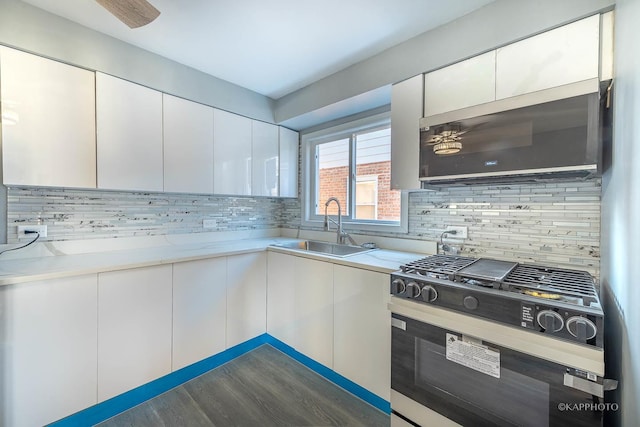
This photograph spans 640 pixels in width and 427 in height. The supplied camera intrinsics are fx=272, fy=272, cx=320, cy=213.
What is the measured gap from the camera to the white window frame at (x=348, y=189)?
219cm

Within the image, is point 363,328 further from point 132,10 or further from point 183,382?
point 132,10

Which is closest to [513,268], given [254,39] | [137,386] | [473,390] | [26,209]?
[473,390]

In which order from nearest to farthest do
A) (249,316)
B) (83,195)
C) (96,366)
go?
(96,366) < (83,195) < (249,316)

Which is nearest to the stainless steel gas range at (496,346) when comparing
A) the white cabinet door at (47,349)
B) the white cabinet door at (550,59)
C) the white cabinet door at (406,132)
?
the white cabinet door at (406,132)

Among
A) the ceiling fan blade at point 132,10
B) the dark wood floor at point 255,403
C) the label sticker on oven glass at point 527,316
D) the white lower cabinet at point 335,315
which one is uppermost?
the ceiling fan blade at point 132,10

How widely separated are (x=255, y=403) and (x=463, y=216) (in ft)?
6.00

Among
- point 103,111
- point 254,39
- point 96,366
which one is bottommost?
point 96,366

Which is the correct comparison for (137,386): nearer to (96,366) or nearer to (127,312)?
(96,366)

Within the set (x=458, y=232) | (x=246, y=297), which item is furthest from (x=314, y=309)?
(x=458, y=232)

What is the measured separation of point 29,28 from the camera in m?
1.54

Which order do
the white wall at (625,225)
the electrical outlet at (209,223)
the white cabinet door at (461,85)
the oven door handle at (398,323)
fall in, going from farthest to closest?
the electrical outlet at (209,223) < the white cabinet door at (461,85) < the oven door handle at (398,323) < the white wall at (625,225)

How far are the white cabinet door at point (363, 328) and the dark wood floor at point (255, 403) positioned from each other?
17 centimetres

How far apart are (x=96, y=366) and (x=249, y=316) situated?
3.23 ft

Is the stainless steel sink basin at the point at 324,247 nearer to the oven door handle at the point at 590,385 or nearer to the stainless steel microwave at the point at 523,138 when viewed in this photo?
the stainless steel microwave at the point at 523,138
